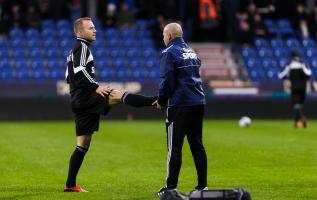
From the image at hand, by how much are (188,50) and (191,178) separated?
2985 mm

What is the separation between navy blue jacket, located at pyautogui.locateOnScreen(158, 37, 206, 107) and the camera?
11547 millimetres

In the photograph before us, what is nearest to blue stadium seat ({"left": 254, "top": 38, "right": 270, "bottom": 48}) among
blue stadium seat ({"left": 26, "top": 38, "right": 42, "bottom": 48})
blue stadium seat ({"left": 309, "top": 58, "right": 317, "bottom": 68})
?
blue stadium seat ({"left": 309, "top": 58, "right": 317, "bottom": 68})

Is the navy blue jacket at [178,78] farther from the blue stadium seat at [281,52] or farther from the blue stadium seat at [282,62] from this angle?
the blue stadium seat at [281,52]

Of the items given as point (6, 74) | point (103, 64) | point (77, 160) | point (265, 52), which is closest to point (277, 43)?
point (265, 52)

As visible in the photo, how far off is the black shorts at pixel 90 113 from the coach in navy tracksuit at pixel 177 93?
0.93m

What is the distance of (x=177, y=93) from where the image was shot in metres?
11.6

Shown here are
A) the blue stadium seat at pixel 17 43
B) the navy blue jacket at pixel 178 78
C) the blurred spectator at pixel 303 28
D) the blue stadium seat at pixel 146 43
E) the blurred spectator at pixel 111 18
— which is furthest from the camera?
the blurred spectator at pixel 303 28

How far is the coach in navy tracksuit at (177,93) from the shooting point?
11578 millimetres

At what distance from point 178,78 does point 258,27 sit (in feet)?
90.7

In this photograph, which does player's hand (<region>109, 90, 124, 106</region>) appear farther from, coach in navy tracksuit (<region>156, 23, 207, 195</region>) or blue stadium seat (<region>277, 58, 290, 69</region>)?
blue stadium seat (<region>277, 58, 290, 69</region>)

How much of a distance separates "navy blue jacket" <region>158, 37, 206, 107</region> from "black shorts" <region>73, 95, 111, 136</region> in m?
0.97

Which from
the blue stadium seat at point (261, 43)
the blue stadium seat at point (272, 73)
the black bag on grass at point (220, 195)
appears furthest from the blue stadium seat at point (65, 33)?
the black bag on grass at point (220, 195)

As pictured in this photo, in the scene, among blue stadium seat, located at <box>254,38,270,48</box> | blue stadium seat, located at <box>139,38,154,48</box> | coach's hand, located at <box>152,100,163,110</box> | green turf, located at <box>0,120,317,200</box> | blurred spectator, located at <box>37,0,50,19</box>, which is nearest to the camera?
coach's hand, located at <box>152,100,163,110</box>

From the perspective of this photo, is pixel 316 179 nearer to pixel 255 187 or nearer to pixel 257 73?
pixel 255 187
